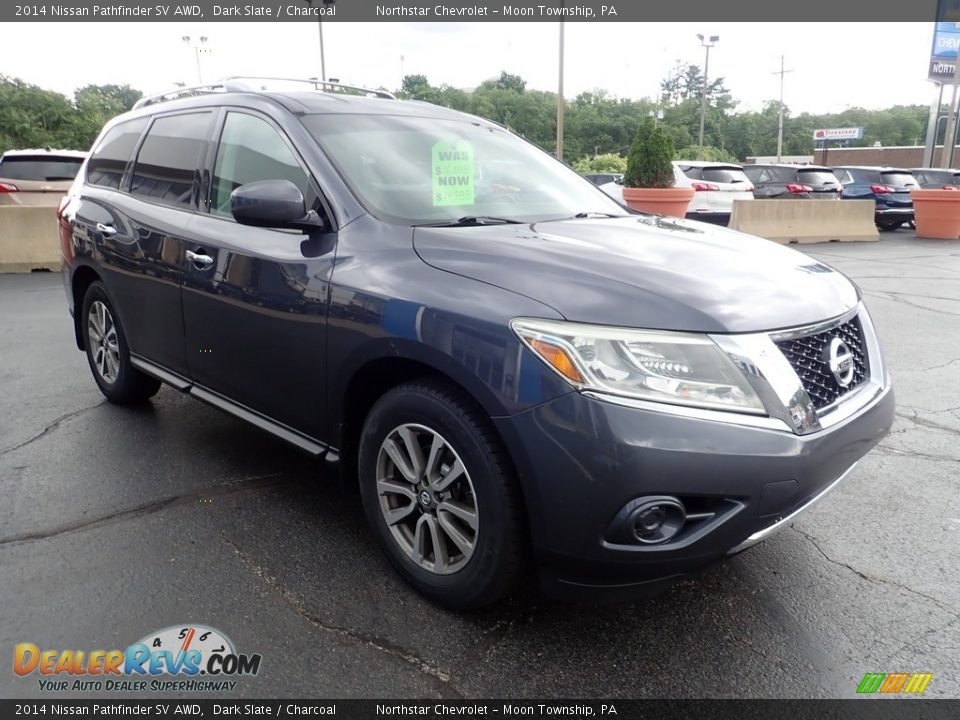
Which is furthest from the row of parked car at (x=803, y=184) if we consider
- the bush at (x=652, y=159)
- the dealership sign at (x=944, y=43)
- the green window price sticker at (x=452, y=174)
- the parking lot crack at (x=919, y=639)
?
the dealership sign at (x=944, y=43)

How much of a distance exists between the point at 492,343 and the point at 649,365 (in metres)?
0.46

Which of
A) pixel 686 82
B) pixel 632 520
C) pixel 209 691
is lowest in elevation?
pixel 209 691

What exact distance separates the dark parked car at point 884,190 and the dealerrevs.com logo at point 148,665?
18564 millimetres

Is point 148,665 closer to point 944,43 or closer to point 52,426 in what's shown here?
point 52,426

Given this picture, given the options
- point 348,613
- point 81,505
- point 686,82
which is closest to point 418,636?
point 348,613

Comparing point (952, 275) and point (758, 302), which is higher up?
point (758, 302)

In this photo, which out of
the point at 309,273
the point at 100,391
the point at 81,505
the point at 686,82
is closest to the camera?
the point at 309,273

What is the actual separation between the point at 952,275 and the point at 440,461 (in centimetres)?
1074

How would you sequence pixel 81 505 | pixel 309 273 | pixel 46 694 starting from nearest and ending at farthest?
pixel 46 694, pixel 309 273, pixel 81 505

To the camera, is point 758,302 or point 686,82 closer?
point 758,302

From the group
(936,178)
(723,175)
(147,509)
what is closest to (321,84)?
(147,509)

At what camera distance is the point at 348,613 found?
2617 millimetres

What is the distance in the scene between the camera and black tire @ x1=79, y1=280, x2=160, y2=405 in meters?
4.44

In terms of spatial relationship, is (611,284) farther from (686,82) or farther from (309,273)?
(686,82)
